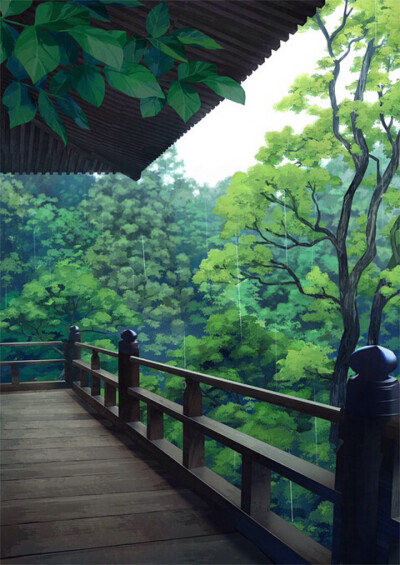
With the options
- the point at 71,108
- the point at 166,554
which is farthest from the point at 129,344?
the point at 71,108

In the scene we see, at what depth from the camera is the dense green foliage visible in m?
12.7

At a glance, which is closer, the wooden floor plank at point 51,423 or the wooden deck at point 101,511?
the wooden deck at point 101,511

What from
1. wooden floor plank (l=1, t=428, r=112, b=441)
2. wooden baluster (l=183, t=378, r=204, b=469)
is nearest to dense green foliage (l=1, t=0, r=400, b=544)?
wooden floor plank (l=1, t=428, r=112, b=441)

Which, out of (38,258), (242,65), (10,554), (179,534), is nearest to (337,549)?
(179,534)

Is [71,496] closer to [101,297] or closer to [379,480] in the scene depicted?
[379,480]

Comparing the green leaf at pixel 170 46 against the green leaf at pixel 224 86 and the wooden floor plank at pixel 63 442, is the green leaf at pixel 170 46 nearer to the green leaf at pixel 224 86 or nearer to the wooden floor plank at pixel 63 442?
the green leaf at pixel 224 86

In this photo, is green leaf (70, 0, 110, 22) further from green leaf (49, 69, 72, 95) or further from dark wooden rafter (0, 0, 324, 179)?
dark wooden rafter (0, 0, 324, 179)

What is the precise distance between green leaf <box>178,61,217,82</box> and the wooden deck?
194 centimetres

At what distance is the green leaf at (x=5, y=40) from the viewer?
106cm

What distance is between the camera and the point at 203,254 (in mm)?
24953

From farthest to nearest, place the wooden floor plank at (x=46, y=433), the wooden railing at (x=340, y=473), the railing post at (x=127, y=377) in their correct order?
1. the wooden floor plank at (x=46, y=433)
2. the railing post at (x=127, y=377)
3. the wooden railing at (x=340, y=473)

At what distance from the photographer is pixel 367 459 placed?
1840 mm

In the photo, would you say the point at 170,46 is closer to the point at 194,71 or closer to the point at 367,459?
the point at 194,71

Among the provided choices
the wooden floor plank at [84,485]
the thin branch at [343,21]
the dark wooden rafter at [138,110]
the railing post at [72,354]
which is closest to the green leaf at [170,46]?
the dark wooden rafter at [138,110]
